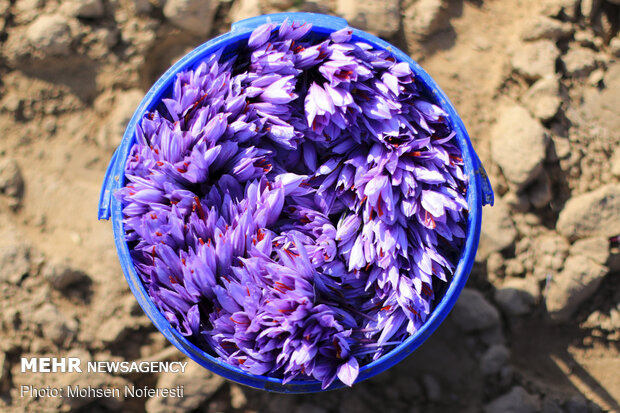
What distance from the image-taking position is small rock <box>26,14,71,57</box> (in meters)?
2.12

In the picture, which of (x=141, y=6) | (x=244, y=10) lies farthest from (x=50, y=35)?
(x=244, y=10)

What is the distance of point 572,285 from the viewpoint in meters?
2.09

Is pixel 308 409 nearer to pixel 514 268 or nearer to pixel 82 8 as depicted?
pixel 514 268

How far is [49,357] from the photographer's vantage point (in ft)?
6.64

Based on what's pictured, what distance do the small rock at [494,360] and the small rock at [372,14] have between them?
1276mm

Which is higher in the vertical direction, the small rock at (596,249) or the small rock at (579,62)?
the small rock at (579,62)

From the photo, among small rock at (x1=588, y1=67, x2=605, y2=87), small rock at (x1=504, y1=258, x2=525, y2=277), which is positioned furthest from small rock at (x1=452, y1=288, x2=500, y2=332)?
small rock at (x1=588, y1=67, x2=605, y2=87)

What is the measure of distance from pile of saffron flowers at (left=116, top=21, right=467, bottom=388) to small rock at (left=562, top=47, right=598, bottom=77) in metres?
0.88

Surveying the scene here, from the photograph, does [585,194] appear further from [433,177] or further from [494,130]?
[433,177]

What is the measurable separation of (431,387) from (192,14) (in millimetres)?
1688

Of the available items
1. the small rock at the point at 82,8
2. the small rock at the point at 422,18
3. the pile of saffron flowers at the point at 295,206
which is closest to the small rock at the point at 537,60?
the small rock at the point at 422,18

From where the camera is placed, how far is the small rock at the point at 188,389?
202 cm

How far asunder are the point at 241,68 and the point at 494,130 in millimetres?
1084

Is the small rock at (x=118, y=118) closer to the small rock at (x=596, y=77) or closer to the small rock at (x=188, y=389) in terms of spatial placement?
the small rock at (x=188, y=389)
